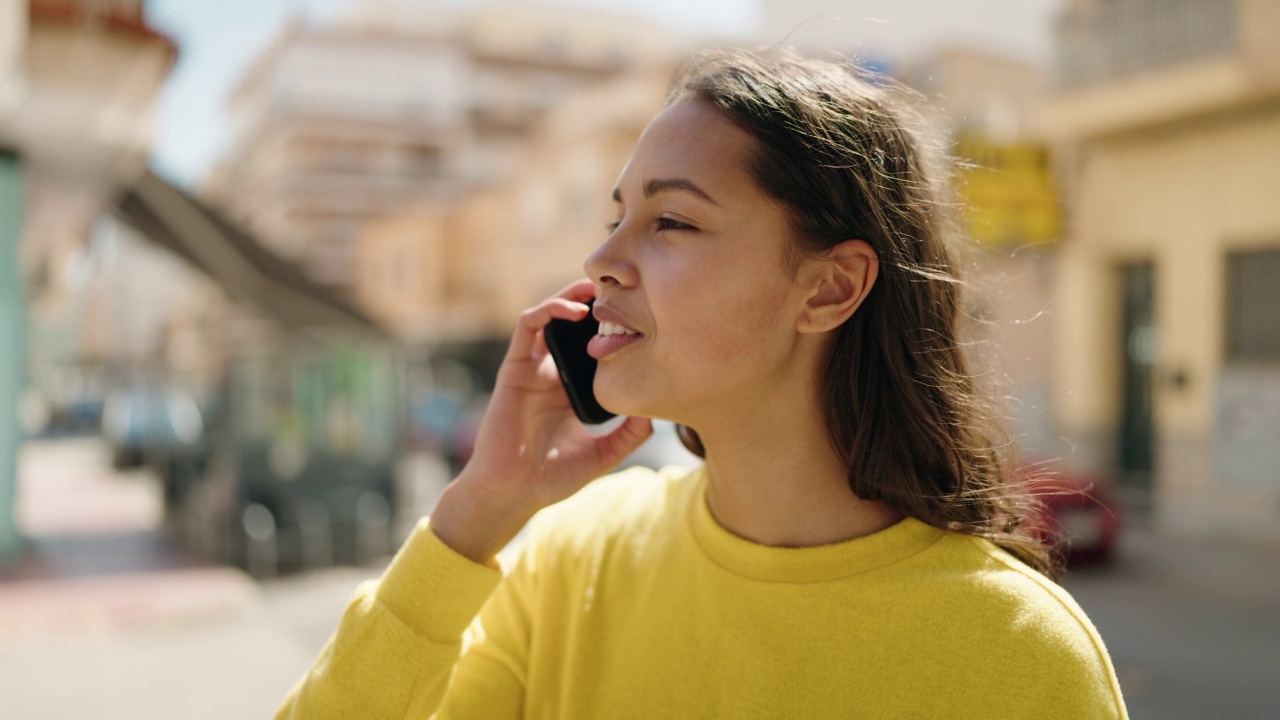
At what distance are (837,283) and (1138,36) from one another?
1154cm

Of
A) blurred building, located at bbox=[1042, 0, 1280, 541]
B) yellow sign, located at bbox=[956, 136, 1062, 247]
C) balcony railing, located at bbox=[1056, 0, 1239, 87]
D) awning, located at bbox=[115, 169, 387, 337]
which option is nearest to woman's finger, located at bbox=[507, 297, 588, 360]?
awning, located at bbox=[115, 169, 387, 337]

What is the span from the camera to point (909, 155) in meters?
1.43

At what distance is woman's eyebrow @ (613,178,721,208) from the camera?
134cm

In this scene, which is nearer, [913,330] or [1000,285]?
[913,330]

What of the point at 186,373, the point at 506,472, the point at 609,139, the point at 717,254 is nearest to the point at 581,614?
the point at 506,472

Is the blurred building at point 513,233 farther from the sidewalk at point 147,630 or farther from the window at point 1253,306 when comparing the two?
the sidewalk at point 147,630

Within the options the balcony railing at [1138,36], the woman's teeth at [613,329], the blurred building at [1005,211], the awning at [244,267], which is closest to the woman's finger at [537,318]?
the woman's teeth at [613,329]

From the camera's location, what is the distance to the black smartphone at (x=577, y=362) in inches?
61.4

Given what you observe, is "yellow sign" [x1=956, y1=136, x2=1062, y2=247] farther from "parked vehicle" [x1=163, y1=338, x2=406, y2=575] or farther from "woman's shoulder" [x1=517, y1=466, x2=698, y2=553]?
"woman's shoulder" [x1=517, y1=466, x2=698, y2=553]

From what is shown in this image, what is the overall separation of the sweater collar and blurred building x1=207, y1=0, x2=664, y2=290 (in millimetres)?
44279

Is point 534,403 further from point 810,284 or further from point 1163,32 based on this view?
point 1163,32

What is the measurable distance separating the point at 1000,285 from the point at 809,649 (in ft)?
2.84

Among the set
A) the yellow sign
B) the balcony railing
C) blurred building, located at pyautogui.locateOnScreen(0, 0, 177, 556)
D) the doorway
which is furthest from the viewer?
the doorway

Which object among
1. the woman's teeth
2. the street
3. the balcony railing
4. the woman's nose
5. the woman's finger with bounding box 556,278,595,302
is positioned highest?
the balcony railing
